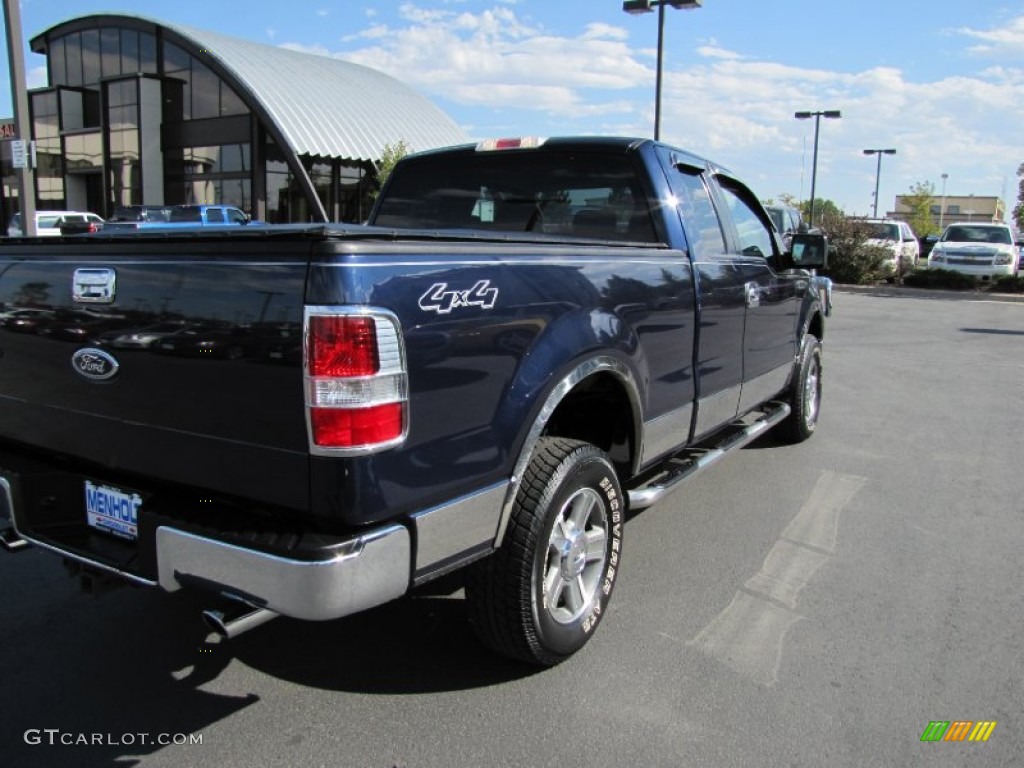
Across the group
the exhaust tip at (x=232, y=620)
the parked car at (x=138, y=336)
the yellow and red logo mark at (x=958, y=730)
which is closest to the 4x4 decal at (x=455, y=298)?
the parked car at (x=138, y=336)

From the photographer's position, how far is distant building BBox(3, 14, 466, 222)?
3456 centimetres

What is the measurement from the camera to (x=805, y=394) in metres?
6.27

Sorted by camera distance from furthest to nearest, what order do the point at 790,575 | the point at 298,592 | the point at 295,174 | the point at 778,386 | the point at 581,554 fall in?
1. the point at 295,174
2. the point at 778,386
3. the point at 790,575
4. the point at 581,554
5. the point at 298,592

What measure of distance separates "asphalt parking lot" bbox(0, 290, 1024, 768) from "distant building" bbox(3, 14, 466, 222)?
102 feet

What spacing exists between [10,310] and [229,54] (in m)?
36.4

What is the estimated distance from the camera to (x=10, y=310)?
2.86m

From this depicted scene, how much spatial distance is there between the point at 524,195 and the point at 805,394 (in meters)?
3.09

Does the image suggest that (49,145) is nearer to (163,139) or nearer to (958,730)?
(163,139)

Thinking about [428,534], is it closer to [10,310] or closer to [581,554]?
[581,554]

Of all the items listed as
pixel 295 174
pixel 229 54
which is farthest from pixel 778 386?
pixel 229 54

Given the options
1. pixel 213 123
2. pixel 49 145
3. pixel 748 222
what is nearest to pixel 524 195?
pixel 748 222

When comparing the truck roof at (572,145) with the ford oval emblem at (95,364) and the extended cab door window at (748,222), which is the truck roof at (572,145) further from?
the ford oval emblem at (95,364)

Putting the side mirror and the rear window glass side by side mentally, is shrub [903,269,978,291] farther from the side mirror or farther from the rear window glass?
the rear window glass

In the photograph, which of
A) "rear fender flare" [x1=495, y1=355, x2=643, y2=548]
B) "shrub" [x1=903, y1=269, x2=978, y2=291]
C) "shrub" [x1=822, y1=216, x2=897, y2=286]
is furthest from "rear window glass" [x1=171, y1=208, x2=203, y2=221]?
"rear fender flare" [x1=495, y1=355, x2=643, y2=548]
